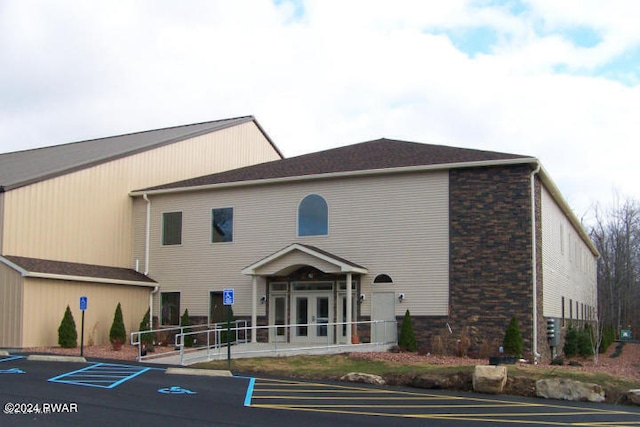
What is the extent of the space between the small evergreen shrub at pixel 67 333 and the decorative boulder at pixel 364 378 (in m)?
12.1

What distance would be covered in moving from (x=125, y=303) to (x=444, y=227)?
1333 centimetres

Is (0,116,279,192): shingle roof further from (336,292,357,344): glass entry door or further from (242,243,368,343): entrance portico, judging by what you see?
(336,292,357,344): glass entry door

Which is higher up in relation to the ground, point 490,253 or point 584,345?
point 490,253

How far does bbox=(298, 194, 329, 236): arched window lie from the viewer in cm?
2700

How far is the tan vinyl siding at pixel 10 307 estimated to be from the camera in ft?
81.7

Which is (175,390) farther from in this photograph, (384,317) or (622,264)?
(622,264)

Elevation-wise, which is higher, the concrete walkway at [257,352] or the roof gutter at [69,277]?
the roof gutter at [69,277]

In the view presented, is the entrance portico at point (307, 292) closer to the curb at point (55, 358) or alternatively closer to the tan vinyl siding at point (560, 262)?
the curb at point (55, 358)

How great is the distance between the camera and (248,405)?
44.8 feet

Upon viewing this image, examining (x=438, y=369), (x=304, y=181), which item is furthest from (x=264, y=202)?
(x=438, y=369)

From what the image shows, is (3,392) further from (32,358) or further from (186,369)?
(32,358)

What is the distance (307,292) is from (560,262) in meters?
10.8

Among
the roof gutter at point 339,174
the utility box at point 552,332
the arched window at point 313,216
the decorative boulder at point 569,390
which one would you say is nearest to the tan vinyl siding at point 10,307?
the roof gutter at point 339,174

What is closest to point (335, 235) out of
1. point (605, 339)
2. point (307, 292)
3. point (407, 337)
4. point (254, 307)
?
point (307, 292)
